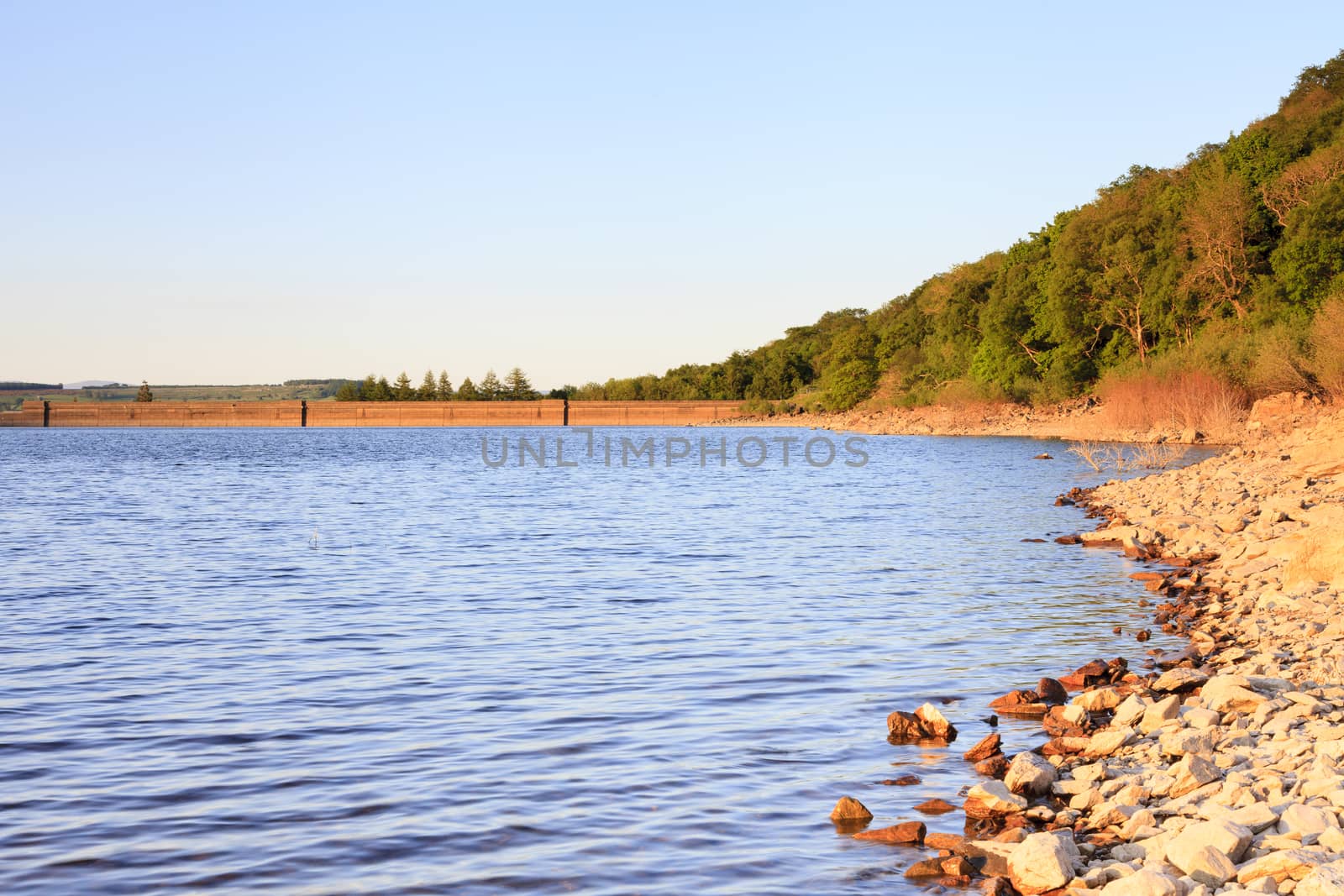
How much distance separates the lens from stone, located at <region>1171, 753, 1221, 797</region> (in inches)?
293

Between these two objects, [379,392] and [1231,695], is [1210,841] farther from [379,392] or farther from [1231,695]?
[379,392]

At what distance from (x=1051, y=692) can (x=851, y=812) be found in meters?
3.65

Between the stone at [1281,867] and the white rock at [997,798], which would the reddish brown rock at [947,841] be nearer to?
the white rock at [997,798]

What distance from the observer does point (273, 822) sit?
7.85 m

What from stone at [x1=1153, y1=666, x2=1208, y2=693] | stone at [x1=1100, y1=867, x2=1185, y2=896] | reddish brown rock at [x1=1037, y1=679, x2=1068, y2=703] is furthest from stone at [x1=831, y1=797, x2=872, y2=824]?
stone at [x1=1153, y1=666, x2=1208, y2=693]

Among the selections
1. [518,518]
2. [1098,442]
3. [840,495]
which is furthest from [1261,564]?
[1098,442]

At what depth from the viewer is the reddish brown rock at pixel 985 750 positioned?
29.7ft

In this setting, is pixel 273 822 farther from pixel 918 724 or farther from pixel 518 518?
pixel 518 518

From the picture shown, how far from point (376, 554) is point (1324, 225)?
5492 cm

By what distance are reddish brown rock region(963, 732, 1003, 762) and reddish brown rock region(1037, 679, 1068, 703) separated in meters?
1.71

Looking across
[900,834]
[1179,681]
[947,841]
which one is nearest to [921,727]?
[1179,681]

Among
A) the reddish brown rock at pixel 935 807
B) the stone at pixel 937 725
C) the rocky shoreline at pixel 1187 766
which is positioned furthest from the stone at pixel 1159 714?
the reddish brown rock at pixel 935 807

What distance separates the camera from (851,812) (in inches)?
309

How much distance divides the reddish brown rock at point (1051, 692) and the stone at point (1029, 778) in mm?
2478
